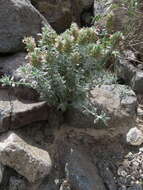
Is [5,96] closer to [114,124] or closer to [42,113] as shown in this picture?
[42,113]

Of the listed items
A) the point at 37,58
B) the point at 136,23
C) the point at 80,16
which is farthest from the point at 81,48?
the point at 80,16

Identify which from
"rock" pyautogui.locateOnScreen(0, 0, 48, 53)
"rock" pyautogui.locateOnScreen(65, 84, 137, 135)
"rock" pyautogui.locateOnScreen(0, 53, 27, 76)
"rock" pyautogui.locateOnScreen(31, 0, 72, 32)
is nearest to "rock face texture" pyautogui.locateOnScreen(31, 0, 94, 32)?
"rock" pyautogui.locateOnScreen(31, 0, 72, 32)

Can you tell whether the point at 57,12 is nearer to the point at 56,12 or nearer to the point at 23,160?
the point at 56,12

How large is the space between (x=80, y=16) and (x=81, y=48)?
5.90 ft

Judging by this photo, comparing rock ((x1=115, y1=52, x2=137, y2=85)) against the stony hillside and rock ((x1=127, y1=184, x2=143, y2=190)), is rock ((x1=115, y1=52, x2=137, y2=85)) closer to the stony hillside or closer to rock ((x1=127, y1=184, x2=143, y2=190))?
the stony hillside

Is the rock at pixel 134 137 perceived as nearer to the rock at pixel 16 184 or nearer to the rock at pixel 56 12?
the rock at pixel 16 184

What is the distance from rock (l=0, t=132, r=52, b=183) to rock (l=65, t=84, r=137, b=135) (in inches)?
18.5

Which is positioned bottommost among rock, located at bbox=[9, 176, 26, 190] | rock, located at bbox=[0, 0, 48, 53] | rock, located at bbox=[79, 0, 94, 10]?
rock, located at bbox=[9, 176, 26, 190]

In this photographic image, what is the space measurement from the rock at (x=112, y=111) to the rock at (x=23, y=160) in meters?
0.47

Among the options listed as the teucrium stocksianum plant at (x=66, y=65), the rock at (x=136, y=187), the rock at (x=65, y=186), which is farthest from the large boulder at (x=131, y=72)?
the rock at (x=65, y=186)

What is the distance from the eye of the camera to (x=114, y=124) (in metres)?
2.75

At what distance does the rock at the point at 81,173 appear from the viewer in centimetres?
236

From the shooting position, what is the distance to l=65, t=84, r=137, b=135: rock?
105 inches

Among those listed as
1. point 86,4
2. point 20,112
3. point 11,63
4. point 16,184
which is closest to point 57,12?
point 86,4
